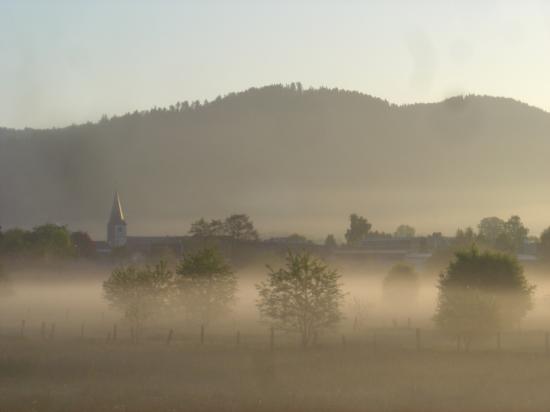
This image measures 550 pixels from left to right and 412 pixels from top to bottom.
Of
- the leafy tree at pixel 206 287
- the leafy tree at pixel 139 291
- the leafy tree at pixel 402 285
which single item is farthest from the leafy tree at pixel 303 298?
the leafy tree at pixel 402 285

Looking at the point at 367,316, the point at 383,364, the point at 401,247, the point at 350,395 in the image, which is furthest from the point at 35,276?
the point at 350,395

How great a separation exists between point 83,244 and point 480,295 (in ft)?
446

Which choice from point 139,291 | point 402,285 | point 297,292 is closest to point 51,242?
point 402,285

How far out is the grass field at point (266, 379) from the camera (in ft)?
105

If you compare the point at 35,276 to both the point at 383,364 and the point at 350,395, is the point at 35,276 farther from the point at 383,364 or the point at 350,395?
the point at 350,395

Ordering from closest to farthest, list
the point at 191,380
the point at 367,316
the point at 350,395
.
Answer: the point at 350,395
the point at 191,380
the point at 367,316

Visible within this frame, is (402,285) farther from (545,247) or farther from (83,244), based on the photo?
(83,244)

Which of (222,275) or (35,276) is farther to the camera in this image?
(35,276)

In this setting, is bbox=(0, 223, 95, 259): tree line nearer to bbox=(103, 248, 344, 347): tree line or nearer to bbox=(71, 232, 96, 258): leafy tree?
bbox=(71, 232, 96, 258): leafy tree

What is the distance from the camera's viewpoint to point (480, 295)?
185 feet

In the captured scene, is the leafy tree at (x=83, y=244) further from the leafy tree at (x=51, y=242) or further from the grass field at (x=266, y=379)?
the grass field at (x=266, y=379)

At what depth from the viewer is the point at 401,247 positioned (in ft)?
578

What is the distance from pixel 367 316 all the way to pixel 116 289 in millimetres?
23435

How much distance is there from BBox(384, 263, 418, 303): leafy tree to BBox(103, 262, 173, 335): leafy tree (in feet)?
97.0
